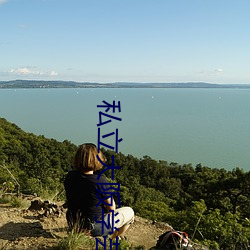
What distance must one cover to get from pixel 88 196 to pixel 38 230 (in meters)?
1.02

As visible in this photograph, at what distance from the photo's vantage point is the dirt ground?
3.15 metres

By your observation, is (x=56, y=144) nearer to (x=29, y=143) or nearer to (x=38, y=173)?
(x=29, y=143)

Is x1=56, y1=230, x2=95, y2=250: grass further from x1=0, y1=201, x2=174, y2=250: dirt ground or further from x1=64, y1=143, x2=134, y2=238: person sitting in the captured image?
x1=0, y1=201, x2=174, y2=250: dirt ground

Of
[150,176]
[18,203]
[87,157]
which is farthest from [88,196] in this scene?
[150,176]

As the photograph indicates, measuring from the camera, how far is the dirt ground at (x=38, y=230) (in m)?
3.15

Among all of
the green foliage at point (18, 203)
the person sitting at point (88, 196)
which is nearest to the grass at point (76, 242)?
the person sitting at point (88, 196)

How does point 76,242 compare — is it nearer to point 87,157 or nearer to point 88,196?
point 88,196

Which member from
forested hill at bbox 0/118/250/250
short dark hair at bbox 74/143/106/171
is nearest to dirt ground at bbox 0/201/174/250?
short dark hair at bbox 74/143/106/171

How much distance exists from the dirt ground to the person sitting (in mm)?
387

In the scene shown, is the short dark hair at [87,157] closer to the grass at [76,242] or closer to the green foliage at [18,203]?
the grass at [76,242]

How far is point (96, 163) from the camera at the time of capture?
2.84m

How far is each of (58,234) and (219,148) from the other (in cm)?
3888

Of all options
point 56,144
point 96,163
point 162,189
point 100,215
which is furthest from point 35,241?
point 56,144

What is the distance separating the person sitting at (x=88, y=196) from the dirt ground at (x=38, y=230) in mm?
387
